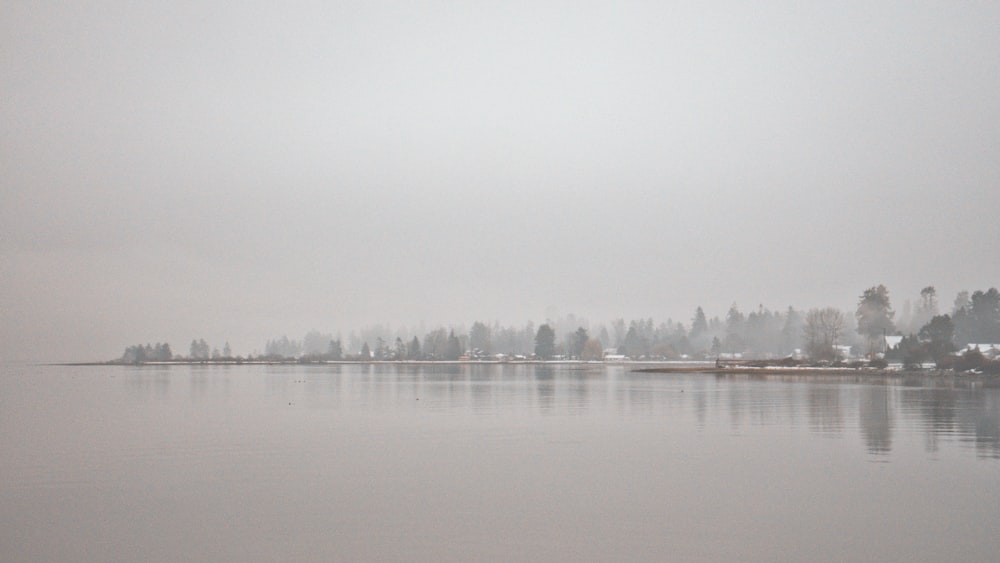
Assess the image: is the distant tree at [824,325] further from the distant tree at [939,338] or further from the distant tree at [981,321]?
the distant tree at [939,338]

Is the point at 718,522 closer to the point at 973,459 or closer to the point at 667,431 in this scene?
the point at 973,459

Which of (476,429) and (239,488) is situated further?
(476,429)

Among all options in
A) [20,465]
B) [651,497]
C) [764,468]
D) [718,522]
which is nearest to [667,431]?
[764,468]

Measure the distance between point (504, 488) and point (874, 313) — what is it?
6246 inches

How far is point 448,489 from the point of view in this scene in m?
22.5

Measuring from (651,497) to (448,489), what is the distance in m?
5.53

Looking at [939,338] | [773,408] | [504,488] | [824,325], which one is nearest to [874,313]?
[824,325]

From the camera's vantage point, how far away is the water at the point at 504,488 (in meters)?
16.6

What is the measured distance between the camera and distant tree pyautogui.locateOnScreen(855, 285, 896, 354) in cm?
16188

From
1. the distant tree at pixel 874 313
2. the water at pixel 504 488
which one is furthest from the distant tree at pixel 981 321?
the water at pixel 504 488

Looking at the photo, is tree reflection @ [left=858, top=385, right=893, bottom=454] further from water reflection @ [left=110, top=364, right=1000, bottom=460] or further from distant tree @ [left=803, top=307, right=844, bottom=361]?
distant tree @ [left=803, top=307, right=844, bottom=361]

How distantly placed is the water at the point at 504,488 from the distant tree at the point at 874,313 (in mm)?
126629

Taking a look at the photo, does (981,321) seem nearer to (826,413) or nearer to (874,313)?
(874,313)

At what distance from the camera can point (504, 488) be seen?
2266cm
